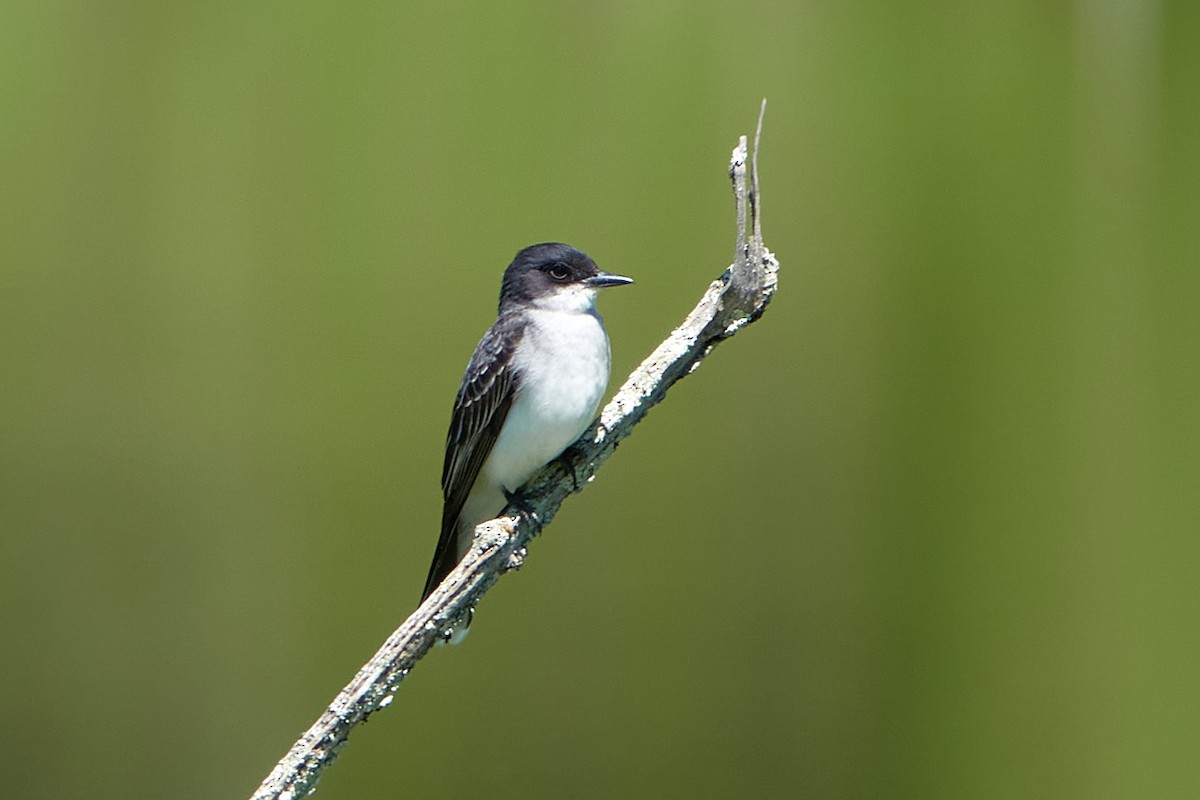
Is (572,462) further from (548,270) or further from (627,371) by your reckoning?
(627,371)

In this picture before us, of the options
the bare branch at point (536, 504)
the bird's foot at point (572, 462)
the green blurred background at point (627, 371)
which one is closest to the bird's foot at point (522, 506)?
the bare branch at point (536, 504)

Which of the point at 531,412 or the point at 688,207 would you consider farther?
the point at 688,207

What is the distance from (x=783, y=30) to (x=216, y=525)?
364 centimetres

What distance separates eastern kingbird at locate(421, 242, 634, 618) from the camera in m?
3.45

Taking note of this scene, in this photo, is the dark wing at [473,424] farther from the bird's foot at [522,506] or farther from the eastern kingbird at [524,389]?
the bird's foot at [522,506]

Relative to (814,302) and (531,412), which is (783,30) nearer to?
(814,302)

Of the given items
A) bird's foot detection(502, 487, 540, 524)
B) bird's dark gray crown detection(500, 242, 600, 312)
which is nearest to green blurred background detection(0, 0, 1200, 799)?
bird's dark gray crown detection(500, 242, 600, 312)

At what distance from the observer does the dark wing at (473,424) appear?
12.0 feet

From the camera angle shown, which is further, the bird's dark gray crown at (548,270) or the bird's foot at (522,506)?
the bird's dark gray crown at (548,270)

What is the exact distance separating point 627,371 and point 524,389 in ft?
7.17

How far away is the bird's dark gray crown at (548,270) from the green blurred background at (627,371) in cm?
199

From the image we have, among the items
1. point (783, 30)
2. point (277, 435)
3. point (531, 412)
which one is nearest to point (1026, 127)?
point (783, 30)

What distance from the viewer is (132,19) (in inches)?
251

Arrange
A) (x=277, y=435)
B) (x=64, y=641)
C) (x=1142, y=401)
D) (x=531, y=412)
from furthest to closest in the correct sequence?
1. (x=1142, y=401)
2. (x=277, y=435)
3. (x=64, y=641)
4. (x=531, y=412)
